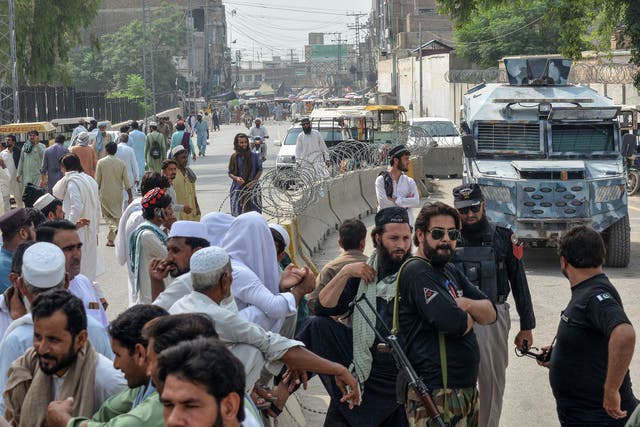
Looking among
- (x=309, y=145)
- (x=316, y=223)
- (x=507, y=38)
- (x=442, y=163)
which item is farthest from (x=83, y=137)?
(x=507, y=38)

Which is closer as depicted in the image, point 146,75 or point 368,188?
point 368,188

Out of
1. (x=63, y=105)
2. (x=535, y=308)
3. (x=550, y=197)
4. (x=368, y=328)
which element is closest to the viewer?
(x=368, y=328)

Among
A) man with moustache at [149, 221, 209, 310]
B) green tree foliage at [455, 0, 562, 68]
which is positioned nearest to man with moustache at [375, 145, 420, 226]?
man with moustache at [149, 221, 209, 310]

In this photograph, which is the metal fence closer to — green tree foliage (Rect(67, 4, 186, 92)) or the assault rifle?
the assault rifle

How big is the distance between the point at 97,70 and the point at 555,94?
3596 inches

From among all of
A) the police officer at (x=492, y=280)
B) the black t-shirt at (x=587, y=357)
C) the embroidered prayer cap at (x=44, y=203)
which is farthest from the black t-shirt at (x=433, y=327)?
the embroidered prayer cap at (x=44, y=203)

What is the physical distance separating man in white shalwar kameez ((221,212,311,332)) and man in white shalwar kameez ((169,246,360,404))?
815 mm

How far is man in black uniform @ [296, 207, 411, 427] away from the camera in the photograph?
19.7 feet

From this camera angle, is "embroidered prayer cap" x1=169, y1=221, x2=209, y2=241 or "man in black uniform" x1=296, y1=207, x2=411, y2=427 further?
"embroidered prayer cap" x1=169, y1=221, x2=209, y2=241

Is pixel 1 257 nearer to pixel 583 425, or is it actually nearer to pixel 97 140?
pixel 583 425

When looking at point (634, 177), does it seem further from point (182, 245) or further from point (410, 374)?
point (410, 374)

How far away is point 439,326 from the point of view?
558 centimetres

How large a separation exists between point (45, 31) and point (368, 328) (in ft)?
129

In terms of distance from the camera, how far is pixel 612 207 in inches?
604
